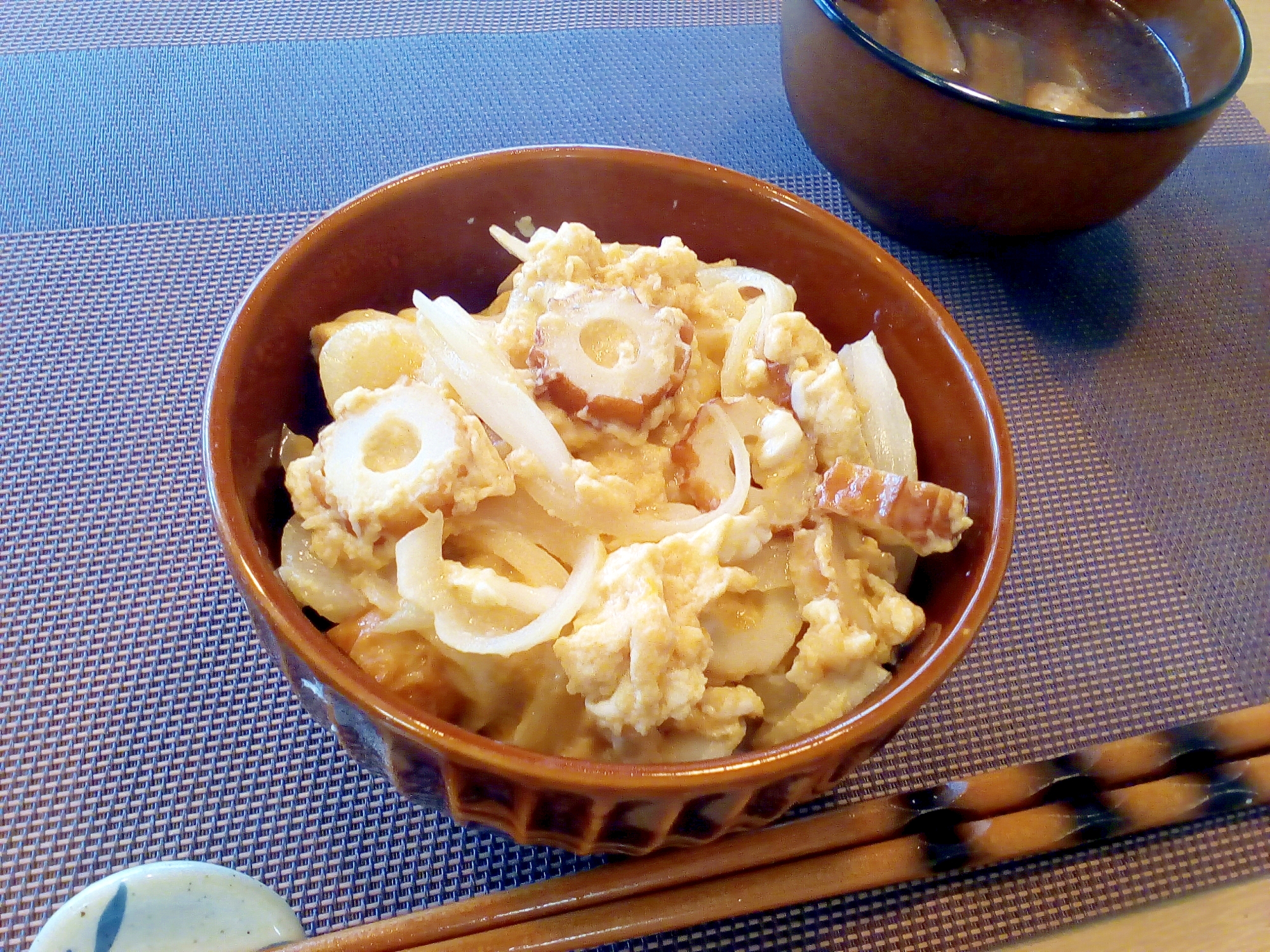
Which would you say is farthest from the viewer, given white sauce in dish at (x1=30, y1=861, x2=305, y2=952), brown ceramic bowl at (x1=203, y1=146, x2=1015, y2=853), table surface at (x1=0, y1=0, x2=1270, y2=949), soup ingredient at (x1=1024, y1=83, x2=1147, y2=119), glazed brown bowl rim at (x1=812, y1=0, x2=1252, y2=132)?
soup ingredient at (x1=1024, y1=83, x2=1147, y2=119)

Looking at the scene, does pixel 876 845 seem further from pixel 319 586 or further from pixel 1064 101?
pixel 1064 101

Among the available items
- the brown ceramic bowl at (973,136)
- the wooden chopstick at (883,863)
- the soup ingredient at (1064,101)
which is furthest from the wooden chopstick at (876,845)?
the soup ingredient at (1064,101)

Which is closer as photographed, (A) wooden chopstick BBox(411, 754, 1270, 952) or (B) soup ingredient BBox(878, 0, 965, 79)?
(A) wooden chopstick BBox(411, 754, 1270, 952)

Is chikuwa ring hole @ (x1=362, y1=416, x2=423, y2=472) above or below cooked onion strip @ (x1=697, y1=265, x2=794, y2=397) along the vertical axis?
below

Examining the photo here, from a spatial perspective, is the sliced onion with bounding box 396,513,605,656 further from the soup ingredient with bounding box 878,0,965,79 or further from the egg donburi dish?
the soup ingredient with bounding box 878,0,965,79

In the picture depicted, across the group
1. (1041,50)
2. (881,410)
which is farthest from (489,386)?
(1041,50)

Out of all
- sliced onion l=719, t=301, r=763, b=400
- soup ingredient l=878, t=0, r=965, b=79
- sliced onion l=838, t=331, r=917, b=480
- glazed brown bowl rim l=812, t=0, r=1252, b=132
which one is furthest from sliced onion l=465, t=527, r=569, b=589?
soup ingredient l=878, t=0, r=965, b=79

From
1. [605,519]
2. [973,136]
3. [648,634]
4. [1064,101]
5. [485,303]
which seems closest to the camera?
[648,634]
